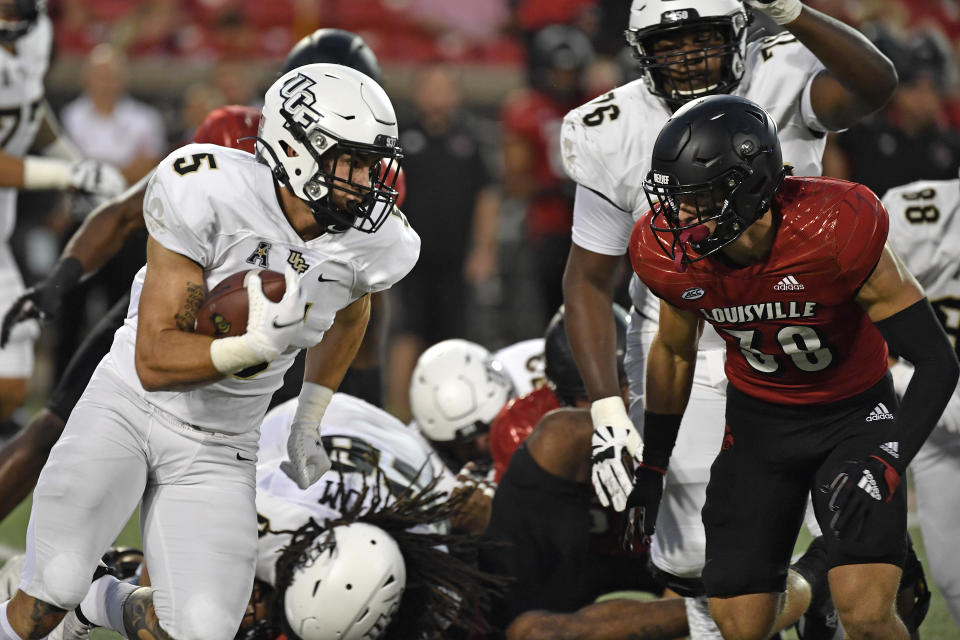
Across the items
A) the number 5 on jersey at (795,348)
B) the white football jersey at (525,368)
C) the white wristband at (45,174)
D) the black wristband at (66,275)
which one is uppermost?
the number 5 on jersey at (795,348)

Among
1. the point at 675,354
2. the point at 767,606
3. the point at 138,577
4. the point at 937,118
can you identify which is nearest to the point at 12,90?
the point at 138,577

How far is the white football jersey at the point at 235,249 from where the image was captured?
2986 mm

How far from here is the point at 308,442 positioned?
3383 mm

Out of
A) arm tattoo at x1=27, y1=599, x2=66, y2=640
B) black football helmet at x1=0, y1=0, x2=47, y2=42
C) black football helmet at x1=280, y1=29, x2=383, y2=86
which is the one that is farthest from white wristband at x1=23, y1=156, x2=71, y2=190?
arm tattoo at x1=27, y1=599, x2=66, y2=640

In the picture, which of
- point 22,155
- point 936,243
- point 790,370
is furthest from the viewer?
point 22,155

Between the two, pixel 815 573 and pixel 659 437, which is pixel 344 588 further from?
pixel 815 573

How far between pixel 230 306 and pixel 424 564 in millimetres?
1036

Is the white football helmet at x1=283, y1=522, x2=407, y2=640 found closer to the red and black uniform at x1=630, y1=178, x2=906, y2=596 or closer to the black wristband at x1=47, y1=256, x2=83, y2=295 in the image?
the red and black uniform at x1=630, y1=178, x2=906, y2=596

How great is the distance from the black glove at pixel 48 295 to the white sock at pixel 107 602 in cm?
109

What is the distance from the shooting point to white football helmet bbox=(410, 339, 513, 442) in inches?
180

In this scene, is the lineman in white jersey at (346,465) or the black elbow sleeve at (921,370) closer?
the black elbow sleeve at (921,370)

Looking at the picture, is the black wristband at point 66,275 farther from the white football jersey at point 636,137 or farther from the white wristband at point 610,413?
the white wristband at point 610,413

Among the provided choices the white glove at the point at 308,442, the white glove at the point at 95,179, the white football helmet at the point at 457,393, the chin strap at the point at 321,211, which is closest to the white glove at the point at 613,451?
the white glove at the point at 308,442

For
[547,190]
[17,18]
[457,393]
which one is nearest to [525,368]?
[457,393]
